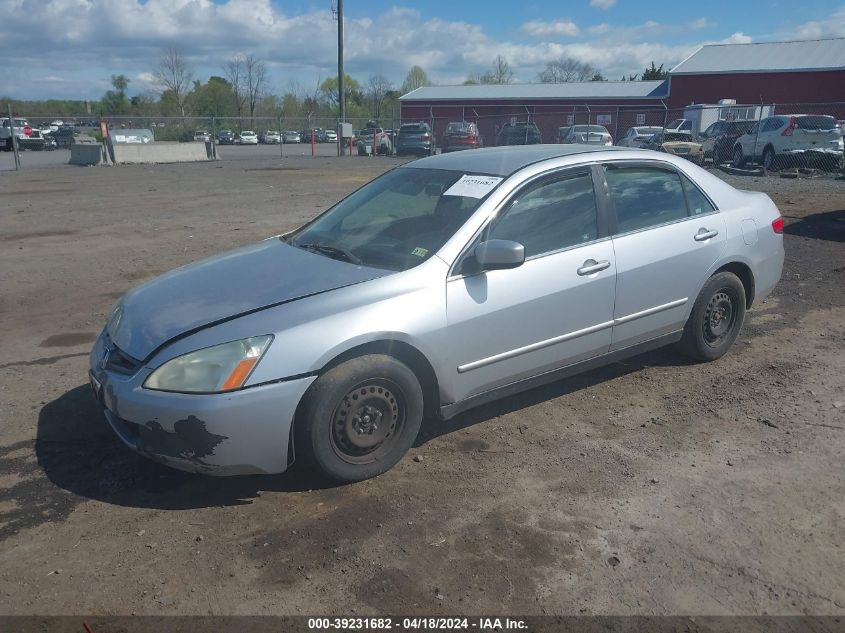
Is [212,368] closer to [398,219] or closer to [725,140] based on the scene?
[398,219]

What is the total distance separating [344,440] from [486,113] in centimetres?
5330

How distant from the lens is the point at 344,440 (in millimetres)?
3602

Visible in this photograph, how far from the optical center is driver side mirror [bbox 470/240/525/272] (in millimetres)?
3828

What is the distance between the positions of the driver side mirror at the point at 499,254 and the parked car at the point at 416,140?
31090 millimetres

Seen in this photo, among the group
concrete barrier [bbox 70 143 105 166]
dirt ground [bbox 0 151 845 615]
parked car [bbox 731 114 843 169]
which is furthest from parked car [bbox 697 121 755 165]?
concrete barrier [bbox 70 143 105 166]

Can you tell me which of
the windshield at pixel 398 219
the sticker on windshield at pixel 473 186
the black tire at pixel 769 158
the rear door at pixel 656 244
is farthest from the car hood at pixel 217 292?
the black tire at pixel 769 158

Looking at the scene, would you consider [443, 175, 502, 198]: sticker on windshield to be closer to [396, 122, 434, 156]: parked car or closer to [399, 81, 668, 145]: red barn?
[396, 122, 434, 156]: parked car

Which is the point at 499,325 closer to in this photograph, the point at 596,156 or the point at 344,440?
the point at 344,440

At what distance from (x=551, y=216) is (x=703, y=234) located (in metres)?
1.36

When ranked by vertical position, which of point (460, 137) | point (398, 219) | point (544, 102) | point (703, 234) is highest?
point (544, 102)

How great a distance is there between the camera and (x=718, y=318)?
17.5ft

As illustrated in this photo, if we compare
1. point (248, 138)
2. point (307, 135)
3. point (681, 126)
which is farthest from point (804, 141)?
point (248, 138)

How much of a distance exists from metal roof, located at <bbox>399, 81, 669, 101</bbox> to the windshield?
46.8m

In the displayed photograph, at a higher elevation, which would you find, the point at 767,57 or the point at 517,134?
the point at 767,57
